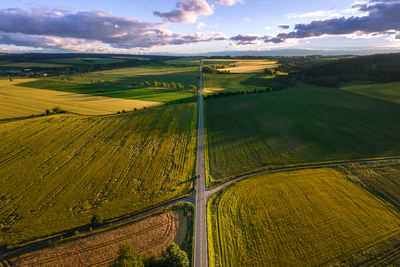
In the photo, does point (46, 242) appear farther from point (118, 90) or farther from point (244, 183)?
point (118, 90)

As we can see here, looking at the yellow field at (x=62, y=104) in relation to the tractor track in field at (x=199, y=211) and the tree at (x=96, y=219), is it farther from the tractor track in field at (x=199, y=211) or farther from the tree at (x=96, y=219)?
the tree at (x=96, y=219)

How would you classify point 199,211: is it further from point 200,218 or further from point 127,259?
point 127,259

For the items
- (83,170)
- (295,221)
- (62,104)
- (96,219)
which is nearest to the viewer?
(96,219)

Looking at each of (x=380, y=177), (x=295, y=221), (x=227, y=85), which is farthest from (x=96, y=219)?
(x=227, y=85)

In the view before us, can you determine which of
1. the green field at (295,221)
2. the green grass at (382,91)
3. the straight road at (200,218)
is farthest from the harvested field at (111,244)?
the green grass at (382,91)

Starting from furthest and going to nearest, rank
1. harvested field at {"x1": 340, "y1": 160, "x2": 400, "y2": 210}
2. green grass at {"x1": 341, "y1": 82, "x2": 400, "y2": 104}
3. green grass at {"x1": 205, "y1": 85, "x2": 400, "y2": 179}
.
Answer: green grass at {"x1": 341, "y1": 82, "x2": 400, "y2": 104}
green grass at {"x1": 205, "y1": 85, "x2": 400, "y2": 179}
harvested field at {"x1": 340, "y1": 160, "x2": 400, "y2": 210}

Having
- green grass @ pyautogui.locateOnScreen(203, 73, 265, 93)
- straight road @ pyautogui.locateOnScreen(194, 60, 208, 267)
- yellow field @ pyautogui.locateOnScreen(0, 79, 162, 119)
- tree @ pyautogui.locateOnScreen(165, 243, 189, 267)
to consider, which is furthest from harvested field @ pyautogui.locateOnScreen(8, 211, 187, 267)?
green grass @ pyautogui.locateOnScreen(203, 73, 265, 93)

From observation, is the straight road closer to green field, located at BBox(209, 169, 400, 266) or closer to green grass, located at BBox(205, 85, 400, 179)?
green field, located at BBox(209, 169, 400, 266)
